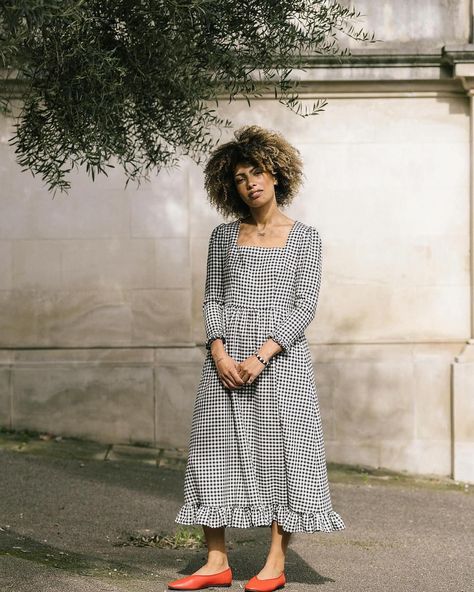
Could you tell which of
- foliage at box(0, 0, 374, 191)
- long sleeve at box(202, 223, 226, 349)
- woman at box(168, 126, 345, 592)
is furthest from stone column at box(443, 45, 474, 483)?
long sleeve at box(202, 223, 226, 349)

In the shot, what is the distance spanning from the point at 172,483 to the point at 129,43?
436cm

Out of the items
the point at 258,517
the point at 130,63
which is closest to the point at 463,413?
the point at 258,517

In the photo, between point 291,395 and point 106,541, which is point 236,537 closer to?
point 106,541

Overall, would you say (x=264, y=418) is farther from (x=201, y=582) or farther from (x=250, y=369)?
Result: (x=201, y=582)

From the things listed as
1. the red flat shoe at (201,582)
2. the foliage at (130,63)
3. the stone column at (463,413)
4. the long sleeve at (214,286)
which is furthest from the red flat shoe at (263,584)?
the stone column at (463,413)

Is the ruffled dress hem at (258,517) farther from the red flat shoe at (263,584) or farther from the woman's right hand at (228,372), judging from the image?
the woman's right hand at (228,372)

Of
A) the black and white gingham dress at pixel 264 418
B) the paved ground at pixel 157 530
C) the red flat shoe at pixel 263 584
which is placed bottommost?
the paved ground at pixel 157 530

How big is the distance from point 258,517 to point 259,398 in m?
0.55

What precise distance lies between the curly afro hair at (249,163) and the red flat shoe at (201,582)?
1.78m

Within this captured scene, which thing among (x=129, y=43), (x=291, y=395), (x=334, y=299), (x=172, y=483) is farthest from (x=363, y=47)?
(x=291, y=395)

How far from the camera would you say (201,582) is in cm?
520

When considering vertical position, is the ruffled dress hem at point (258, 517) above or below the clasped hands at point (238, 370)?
below

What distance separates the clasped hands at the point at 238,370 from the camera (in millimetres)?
5125

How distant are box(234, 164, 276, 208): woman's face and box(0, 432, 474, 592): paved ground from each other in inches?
75.5
